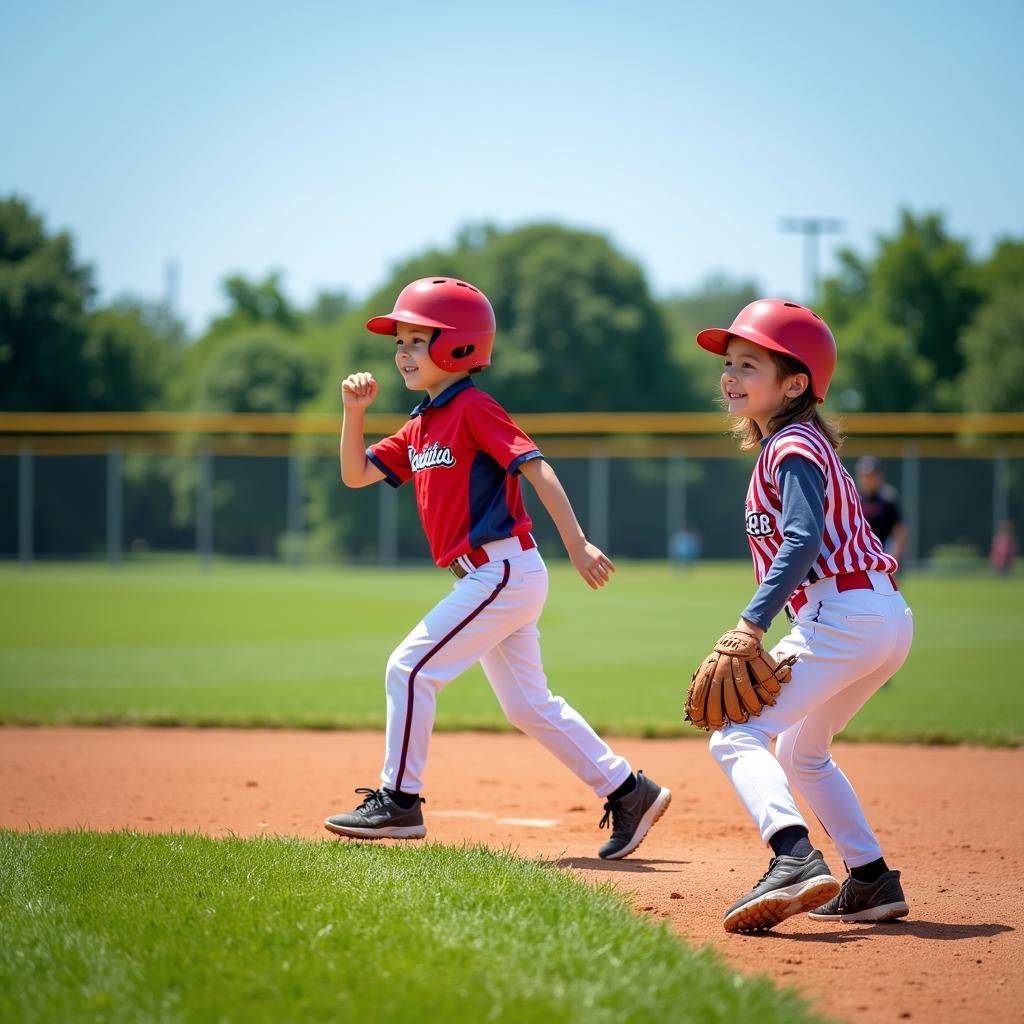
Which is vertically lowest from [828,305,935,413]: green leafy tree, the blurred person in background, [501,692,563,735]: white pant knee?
the blurred person in background

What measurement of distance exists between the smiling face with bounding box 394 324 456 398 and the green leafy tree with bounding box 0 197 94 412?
132 feet

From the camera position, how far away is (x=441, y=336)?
175 inches

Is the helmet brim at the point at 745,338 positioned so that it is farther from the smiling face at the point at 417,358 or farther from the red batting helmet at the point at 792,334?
the smiling face at the point at 417,358

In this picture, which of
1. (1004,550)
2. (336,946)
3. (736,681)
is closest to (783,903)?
(736,681)

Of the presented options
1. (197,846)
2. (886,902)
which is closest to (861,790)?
(886,902)

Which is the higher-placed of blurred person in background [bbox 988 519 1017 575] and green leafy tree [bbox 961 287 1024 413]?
green leafy tree [bbox 961 287 1024 413]

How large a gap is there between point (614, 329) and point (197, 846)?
129 feet

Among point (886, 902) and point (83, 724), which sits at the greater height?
point (886, 902)

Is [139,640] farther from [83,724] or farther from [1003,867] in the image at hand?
[1003,867]

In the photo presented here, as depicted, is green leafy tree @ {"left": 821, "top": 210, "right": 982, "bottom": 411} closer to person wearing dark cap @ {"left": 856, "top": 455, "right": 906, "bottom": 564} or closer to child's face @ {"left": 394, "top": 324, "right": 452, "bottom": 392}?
person wearing dark cap @ {"left": 856, "top": 455, "right": 906, "bottom": 564}

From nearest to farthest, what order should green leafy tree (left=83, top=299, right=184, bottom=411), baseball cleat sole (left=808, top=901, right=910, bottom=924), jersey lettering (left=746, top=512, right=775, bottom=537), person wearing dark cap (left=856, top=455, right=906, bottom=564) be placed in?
1. jersey lettering (left=746, top=512, right=775, bottom=537)
2. baseball cleat sole (left=808, top=901, right=910, bottom=924)
3. person wearing dark cap (left=856, top=455, right=906, bottom=564)
4. green leafy tree (left=83, top=299, right=184, bottom=411)

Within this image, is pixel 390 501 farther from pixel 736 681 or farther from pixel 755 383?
pixel 736 681

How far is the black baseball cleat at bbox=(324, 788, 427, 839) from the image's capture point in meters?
4.27

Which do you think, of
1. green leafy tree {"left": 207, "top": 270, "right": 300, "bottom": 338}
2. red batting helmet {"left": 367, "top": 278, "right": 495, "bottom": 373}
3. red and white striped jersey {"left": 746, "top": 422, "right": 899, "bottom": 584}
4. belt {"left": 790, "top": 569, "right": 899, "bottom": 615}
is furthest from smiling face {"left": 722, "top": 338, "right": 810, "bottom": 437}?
green leafy tree {"left": 207, "top": 270, "right": 300, "bottom": 338}
